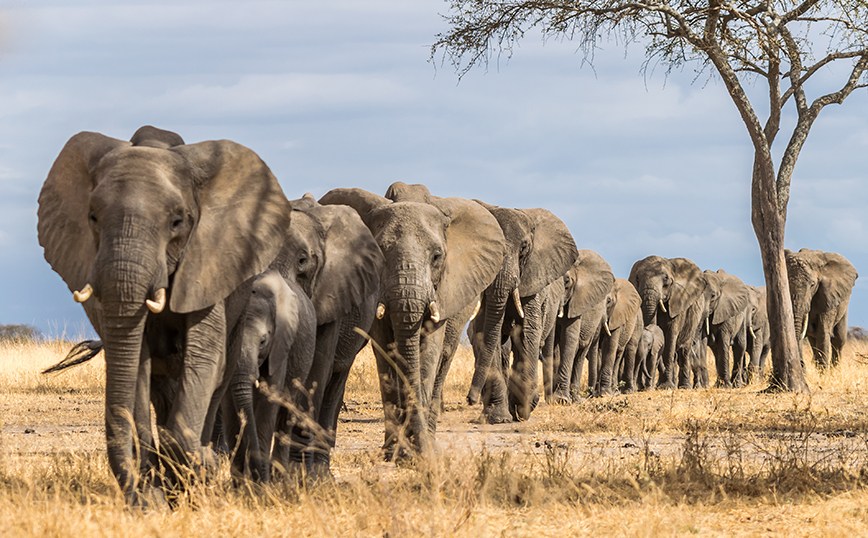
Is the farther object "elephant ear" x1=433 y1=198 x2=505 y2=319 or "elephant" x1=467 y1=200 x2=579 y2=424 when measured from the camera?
"elephant" x1=467 y1=200 x2=579 y2=424

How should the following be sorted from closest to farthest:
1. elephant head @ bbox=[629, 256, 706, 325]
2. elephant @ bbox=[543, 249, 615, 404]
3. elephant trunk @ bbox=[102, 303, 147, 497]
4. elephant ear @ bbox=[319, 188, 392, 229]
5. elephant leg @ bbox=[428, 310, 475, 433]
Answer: elephant trunk @ bbox=[102, 303, 147, 497] < elephant ear @ bbox=[319, 188, 392, 229] < elephant leg @ bbox=[428, 310, 475, 433] < elephant @ bbox=[543, 249, 615, 404] < elephant head @ bbox=[629, 256, 706, 325]

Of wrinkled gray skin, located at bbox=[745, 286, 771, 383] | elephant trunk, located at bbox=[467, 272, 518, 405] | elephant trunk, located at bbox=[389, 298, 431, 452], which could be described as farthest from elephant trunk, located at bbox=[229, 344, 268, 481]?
wrinkled gray skin, located at bbox=[745, 286, 771, 383]

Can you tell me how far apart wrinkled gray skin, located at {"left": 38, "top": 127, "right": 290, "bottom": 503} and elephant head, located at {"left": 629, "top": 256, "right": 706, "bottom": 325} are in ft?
61.7

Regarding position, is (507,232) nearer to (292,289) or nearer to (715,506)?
(292,289)

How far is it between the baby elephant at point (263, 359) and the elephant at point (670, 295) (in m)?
17.6

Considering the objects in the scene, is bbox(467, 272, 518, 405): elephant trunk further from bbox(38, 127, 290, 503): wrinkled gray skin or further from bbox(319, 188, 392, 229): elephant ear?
bbox(38, 127, 290, 503): wrinkled gray skin

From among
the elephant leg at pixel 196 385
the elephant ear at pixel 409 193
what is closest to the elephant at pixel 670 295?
the elephant ear at pixel 409 193

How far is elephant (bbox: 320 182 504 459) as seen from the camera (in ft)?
28.7

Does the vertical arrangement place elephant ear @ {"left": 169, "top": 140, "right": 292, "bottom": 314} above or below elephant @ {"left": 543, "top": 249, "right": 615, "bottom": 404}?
above

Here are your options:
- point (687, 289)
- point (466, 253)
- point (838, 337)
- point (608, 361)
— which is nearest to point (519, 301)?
point (466, 253)

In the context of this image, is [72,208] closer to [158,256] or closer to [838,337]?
[158,256]

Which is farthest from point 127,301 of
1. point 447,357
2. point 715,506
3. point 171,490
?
point 447,357

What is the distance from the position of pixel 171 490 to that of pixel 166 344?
864 mm

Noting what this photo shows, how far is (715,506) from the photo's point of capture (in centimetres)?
655
